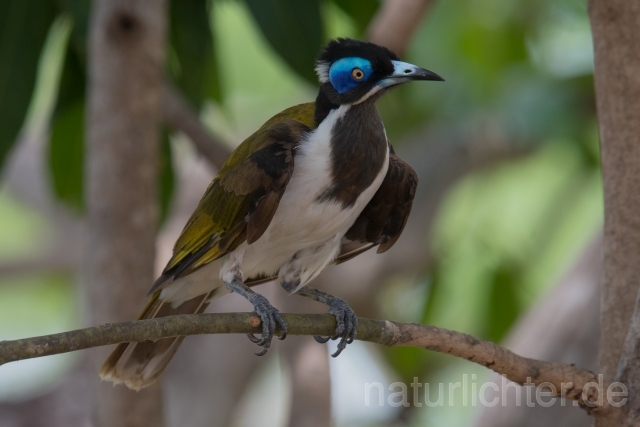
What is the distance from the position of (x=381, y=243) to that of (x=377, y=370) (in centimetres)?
349

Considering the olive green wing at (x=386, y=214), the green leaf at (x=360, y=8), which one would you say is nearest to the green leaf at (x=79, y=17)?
the green leaf at (x=360, y=8)

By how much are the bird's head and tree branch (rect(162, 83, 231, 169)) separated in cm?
118

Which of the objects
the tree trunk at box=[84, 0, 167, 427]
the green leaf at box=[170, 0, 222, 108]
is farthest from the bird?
the green leaf at box=[170, 0, 222, 108]

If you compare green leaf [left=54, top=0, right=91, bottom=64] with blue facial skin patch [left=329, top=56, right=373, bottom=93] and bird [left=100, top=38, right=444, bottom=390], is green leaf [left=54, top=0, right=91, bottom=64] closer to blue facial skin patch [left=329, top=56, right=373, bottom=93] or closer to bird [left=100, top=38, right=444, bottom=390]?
bird [left=100, top=38, right=444, bottom=390]

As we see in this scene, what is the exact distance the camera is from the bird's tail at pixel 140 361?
3291 mm

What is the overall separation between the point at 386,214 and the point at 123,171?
1.15 metres

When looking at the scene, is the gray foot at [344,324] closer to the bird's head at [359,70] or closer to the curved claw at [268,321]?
the curved claw at [268,321]

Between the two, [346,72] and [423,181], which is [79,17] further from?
[423,181]

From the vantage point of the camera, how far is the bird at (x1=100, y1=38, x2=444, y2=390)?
3.01m

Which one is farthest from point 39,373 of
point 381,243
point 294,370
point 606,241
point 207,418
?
point 606,241

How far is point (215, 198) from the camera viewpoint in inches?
125

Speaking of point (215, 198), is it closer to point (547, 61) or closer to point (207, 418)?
point (207, 418)

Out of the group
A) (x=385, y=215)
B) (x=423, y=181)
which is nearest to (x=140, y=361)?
(x=385, y=215)

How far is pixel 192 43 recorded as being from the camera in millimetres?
4734
